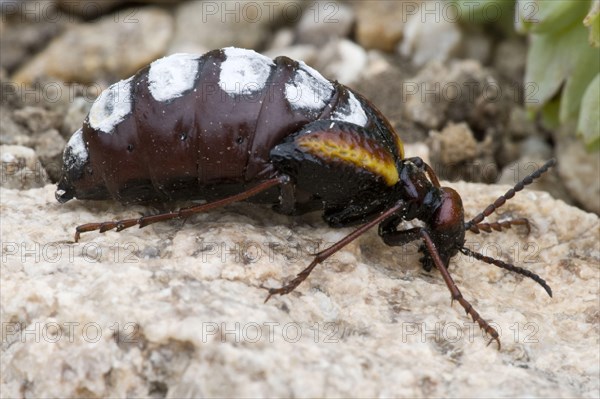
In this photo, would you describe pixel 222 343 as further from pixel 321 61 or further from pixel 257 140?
pixel 321 61

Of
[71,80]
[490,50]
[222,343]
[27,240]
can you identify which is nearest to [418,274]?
[222,343]

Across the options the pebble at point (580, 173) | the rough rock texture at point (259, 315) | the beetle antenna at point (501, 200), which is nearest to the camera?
the rough rock texture at point (259, 315)

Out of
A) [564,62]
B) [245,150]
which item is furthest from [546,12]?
[245,150]

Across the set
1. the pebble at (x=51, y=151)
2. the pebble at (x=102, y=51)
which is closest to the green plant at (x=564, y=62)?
the pebble at (x=51, y=151)

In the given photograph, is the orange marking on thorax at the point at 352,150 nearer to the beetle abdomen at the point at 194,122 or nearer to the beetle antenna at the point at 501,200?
the beetle abdomen at the point at 194,122

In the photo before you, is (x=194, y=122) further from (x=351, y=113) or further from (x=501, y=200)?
(x=501, y=200)
